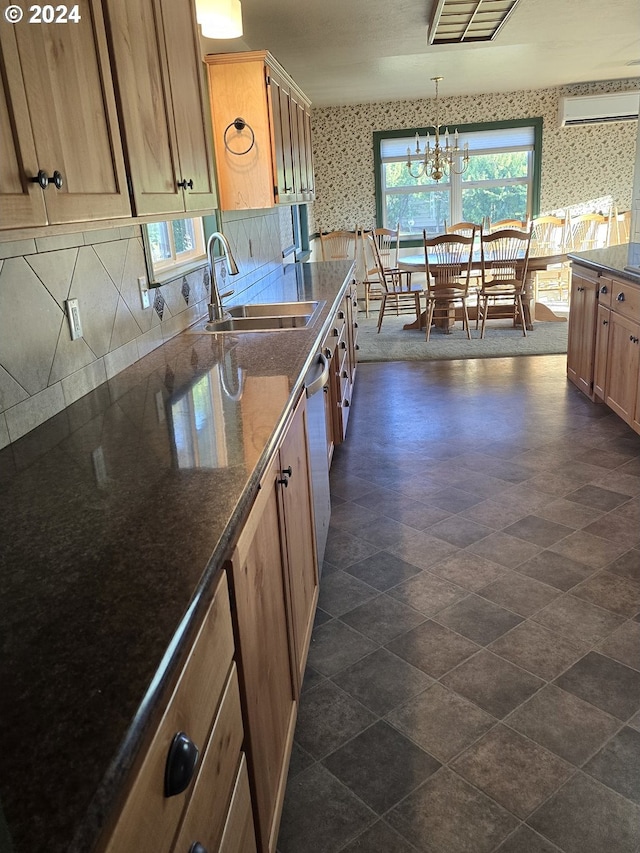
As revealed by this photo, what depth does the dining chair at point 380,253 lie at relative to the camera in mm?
7691

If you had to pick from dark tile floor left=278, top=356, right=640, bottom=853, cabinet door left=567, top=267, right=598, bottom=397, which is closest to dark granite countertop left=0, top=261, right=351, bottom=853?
dark tile floor left=278, top=356, right=640, bottom=853

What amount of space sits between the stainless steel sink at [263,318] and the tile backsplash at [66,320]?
19cm

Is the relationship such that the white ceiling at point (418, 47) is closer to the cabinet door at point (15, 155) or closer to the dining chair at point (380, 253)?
the dining chair at point (380, 253)

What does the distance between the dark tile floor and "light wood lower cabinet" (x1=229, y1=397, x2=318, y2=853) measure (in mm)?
197

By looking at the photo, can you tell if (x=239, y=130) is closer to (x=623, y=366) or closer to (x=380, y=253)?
(x=623, y=366)

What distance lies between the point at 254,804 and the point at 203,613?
19.0 inches

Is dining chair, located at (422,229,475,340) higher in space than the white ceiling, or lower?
lower

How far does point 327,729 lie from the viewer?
1756mm

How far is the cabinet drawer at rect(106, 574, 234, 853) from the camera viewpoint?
0.63 metres

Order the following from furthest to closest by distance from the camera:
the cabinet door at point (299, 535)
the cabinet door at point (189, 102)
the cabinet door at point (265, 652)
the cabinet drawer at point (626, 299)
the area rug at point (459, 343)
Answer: the area rug at point (459, 343)
the cabinet drawer at point (626, 299)
the cabinet door at point (189, 102)
the cabinet door at point (299, 535)
the cabinet door at point (265, 652)

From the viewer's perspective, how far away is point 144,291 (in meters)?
2.29

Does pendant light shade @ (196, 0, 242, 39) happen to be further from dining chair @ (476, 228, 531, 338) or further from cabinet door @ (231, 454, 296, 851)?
dining chair @ (476, 228, 531, 338)

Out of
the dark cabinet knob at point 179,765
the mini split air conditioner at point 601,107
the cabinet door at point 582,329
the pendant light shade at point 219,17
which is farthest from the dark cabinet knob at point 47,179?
the mini split air conditioner at point 601,107

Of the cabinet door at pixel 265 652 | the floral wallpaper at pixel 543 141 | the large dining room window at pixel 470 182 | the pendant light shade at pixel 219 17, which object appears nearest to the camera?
the cabinet door at pixel 265 652
